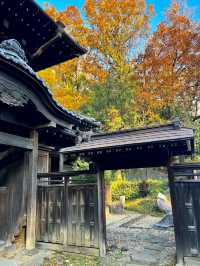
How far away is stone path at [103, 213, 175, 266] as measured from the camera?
17.3 feet

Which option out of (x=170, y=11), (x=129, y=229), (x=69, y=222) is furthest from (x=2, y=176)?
(x=170, y=11)

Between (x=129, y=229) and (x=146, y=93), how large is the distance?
33.1ft

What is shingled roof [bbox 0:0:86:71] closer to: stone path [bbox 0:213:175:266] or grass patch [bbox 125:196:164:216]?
stone path [bbox 0:213:175:266]

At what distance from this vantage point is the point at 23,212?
481 cm


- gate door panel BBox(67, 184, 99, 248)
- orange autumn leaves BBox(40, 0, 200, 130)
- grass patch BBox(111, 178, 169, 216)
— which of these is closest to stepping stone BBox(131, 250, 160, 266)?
gate door panel BBox(67, 184, 99, 248)

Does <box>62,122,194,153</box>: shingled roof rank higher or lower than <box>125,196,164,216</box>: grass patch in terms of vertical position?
higher

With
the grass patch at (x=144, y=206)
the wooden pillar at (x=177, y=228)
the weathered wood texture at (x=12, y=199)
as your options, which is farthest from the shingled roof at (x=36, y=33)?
the grass patch at (x=144, y=206)

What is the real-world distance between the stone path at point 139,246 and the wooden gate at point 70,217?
2.27 ft

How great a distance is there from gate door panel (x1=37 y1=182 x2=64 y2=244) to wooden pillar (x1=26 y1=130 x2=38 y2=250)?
94 cm

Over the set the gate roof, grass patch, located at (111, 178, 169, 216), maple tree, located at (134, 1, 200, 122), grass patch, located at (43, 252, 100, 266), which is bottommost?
grass patch, located at (43, 252, 100, 266)

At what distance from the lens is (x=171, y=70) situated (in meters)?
16.6

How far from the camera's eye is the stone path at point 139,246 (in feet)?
17.3

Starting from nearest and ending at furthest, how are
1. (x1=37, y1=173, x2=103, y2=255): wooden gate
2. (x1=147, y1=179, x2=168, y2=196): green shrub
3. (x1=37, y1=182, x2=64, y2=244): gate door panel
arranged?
(x1=37, y1=173, x2=103, y2=255): wooden gate → (x1=37, y1=182, x2=64, y2=244): gate door panel → (x1=147, y1=179, x2=168, y2=196): green shrub

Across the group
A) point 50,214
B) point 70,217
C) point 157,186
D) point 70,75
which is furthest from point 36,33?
point 157,186
